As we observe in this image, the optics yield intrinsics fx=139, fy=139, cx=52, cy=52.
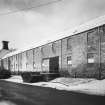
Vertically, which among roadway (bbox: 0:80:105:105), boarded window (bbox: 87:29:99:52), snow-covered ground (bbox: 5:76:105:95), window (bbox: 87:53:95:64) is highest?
boarded window (bbox: 87:29:99:52)

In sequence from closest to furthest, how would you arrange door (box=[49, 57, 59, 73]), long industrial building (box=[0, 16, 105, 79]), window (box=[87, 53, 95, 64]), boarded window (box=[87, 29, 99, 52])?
long industrial building (box=[0, 16, 105, 79]), boarded window (box=[87, 29, 99, 52]), window (box=[87, 53, 95, 64]), door (box=[49, 57, 59, 73])

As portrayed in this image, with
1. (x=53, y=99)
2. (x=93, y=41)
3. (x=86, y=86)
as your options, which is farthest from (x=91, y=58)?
(x=53, y=99)

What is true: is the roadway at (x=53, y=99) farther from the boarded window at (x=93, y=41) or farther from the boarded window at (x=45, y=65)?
the boarded window at (x=45, y=65)

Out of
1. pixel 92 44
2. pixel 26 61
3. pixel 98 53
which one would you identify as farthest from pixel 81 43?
pixel 26 61

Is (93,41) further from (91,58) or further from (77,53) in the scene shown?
(77,53)

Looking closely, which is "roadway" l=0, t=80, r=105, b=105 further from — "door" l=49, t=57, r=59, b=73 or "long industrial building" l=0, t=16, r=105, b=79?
"door" l=49, t=57, r=59, b=73

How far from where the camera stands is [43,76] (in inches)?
961

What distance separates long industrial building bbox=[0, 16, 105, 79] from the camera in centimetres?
1863

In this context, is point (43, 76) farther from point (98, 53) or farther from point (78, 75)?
point (98, 53)

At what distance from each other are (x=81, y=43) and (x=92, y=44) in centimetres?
213

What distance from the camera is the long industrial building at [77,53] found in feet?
61.1

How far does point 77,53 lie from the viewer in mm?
21984

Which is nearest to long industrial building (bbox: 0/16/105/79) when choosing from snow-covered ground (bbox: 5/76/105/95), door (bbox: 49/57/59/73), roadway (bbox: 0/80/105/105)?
door (bbox: 49/57/59/73)

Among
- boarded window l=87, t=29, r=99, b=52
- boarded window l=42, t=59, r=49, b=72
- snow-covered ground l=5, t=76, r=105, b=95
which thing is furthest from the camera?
boarded window l=42, t=59, r=49, b=72
